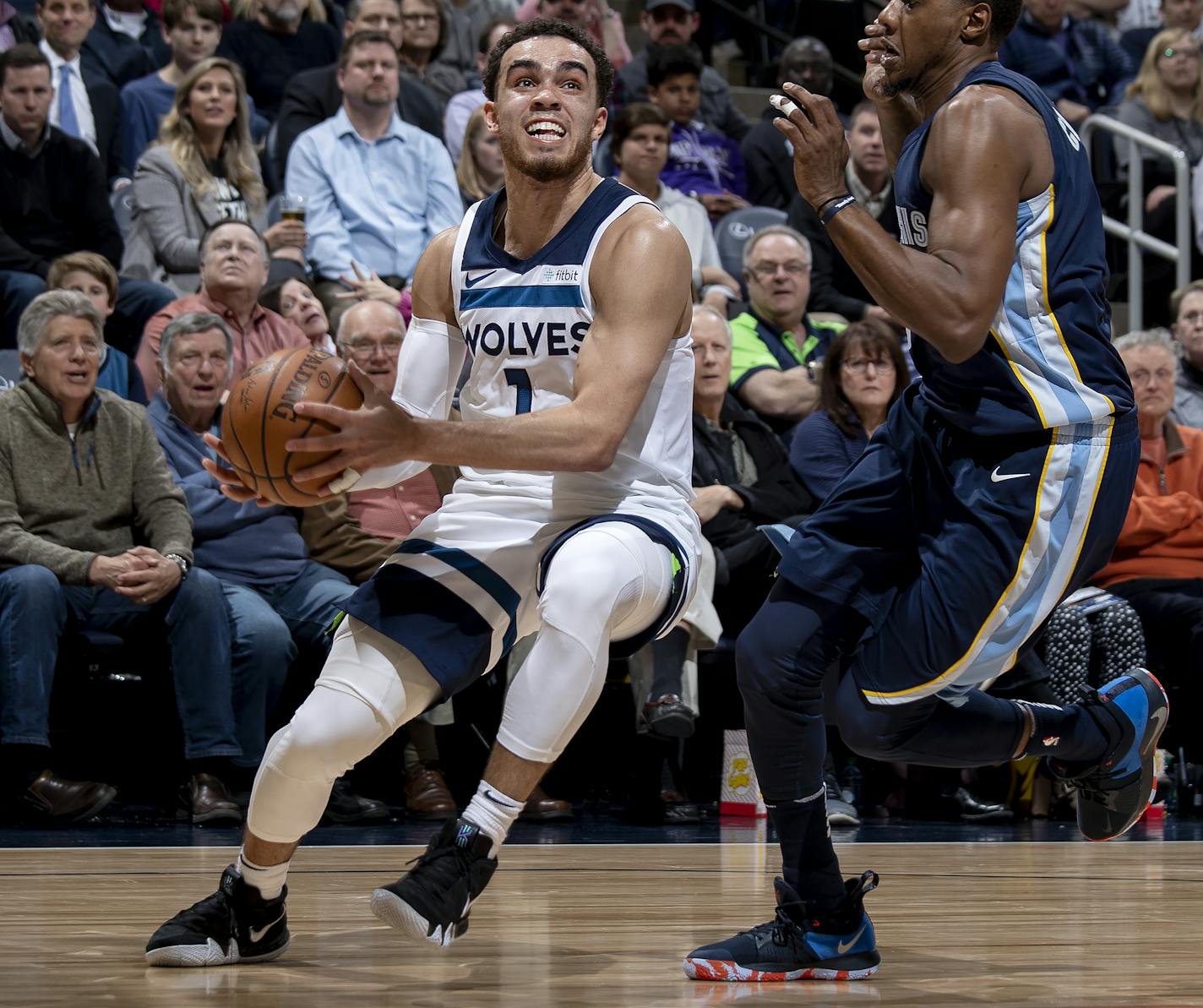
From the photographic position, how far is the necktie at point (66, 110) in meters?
7.67

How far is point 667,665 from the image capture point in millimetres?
5590

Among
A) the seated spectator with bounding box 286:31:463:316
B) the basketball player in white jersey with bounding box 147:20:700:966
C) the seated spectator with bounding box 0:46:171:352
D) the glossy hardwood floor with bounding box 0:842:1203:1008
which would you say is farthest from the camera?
the seated spectator with bounding box 286:31:463:316

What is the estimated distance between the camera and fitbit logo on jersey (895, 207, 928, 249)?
9.16 ft

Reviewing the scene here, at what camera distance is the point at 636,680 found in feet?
18.7

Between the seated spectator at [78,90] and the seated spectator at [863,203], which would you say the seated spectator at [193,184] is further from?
the seated spectator at [863,203]

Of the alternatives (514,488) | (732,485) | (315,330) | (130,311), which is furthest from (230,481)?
(130,311)

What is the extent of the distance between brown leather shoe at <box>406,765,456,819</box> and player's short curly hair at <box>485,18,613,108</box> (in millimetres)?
3005

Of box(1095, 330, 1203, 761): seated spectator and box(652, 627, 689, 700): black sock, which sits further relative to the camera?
box(1095, 330, 1203, 761): seated spectator

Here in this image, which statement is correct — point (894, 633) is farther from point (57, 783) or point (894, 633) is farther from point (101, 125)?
point (101, 125)

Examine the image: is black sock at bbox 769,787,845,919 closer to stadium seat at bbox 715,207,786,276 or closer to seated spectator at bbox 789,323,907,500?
seated spectator at bbox 789,323,907,500

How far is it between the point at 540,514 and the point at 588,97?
0.80m

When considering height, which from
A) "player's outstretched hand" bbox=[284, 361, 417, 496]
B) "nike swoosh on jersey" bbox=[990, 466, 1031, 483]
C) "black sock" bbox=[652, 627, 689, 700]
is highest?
"player's outstretched hand" bbox=[284, 361, 417, 496]

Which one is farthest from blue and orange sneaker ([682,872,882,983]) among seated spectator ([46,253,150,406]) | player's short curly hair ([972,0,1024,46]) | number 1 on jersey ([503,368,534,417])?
seated spectator ([46,253,150,406])

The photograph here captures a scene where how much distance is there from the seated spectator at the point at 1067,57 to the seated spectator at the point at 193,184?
16.7ft
